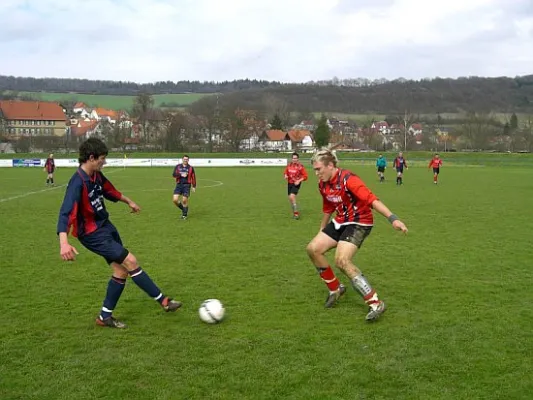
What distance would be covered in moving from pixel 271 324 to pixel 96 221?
2346 mm

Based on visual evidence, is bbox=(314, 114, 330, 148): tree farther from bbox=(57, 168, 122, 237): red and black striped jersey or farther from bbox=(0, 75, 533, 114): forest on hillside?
bbox=(57, 168, 122, 237): red and black striped jersey

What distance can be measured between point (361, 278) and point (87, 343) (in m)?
3.22

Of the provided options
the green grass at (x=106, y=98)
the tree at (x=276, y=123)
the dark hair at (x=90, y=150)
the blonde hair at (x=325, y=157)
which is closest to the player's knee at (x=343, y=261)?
the blonde hair at (x=325, y=157)

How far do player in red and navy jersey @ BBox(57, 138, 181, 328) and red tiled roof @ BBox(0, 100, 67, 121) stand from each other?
10945 cm

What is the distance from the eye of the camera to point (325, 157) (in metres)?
6.45

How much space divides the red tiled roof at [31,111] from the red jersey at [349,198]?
110m

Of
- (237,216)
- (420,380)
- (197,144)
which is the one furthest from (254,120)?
(420,380)

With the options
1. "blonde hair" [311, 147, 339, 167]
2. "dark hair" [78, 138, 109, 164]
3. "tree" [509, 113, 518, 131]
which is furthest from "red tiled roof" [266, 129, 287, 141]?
"dark hair" [78, 138, 109, 164]

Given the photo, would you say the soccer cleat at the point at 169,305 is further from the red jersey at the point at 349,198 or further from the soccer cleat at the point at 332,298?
the red jersey at the point at 349,198

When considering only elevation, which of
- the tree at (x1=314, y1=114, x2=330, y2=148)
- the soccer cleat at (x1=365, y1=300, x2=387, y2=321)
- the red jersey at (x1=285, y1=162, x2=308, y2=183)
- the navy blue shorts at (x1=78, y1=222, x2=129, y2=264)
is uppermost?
the tree at (x1=314, y1=114, x2=330, y2=148)

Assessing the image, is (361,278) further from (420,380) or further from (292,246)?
(292,246)

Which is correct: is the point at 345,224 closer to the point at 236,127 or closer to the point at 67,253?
the point at 67,253

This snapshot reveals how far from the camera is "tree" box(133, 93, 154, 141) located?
256ft

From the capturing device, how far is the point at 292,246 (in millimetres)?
11164
